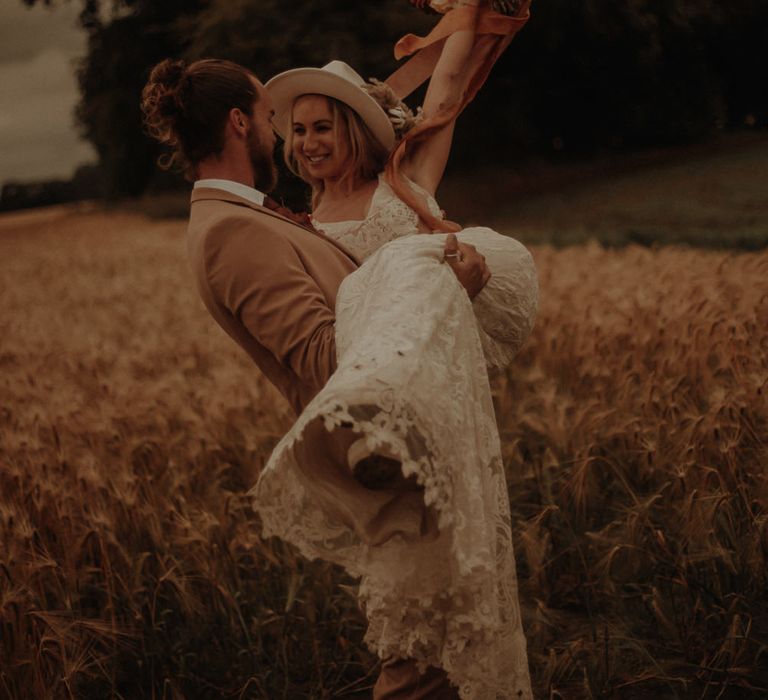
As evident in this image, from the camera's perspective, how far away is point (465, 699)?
5.09 ft

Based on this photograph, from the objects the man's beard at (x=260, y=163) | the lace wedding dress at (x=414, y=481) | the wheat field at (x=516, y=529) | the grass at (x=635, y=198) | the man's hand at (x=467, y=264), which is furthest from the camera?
the grass at (x=635, y=198)

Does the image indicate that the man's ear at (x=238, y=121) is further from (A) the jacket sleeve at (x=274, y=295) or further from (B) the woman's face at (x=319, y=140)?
(B) the woman's face at (x=319, y=140)

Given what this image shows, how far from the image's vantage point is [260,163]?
200 cm

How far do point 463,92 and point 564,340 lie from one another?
236 centimetres

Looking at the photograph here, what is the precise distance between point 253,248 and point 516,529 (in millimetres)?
1825

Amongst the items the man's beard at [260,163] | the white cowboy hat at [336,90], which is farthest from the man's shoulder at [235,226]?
the white cowboy hat at [336,90]

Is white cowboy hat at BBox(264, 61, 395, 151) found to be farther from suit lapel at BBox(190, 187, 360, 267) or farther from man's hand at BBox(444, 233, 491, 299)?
man's hand at BBox(444, 233, 491, 299)

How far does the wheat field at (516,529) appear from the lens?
2506mm

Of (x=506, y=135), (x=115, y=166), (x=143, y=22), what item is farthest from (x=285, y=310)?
(x=115, y=166)

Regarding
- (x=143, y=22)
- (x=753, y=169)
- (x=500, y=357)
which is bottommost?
(x=753, y=169)

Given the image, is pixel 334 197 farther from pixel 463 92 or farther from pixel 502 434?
pixel 502 434

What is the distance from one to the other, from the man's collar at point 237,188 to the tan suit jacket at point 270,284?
2 centimetres

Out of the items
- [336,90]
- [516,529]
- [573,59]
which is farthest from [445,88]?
[573,59]

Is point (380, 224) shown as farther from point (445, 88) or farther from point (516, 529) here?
point (516, 529)
